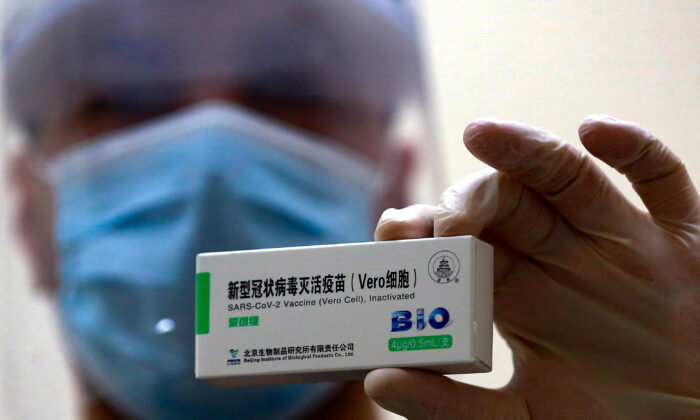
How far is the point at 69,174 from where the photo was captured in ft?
5.32

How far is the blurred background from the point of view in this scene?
1.57m

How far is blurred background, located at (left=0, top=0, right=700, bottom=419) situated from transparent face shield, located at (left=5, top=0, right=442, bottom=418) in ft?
0.20

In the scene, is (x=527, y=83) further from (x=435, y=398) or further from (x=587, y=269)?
(x=435, y=398)

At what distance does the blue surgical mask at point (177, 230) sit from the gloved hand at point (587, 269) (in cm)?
48

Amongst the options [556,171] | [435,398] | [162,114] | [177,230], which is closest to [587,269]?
[556,171]

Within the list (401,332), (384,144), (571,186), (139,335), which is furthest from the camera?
(384,144)

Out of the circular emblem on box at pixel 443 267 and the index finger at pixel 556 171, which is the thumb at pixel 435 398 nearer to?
the circular emblem on box at pixel 443 267

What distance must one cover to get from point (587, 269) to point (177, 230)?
2.24ft

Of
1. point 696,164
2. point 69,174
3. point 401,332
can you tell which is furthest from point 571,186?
point 69,174

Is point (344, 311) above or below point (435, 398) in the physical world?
above

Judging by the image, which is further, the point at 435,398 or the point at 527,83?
the point at 527,83

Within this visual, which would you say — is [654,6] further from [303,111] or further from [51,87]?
[51,87]

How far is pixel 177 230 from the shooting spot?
1511 millimetres

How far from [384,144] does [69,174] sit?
21.4 inches
